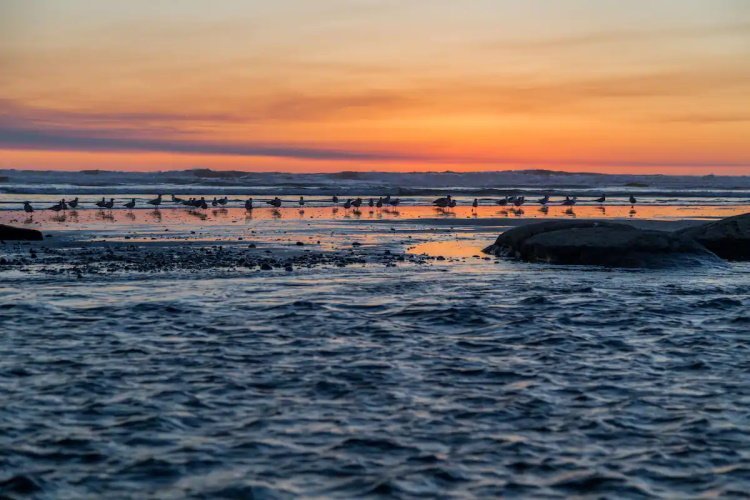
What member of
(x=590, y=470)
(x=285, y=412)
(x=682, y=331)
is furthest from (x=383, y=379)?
(x=682, y=331)

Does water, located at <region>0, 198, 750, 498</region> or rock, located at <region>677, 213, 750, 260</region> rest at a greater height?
rock, located at <region>677, 213, 750, 260</region>

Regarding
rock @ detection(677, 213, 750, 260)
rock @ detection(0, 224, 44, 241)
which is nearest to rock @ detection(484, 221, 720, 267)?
rock @ detection(677, 213, 750, 260)

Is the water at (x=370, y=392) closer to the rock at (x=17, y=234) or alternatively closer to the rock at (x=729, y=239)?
the rock at (x=729, y=239)

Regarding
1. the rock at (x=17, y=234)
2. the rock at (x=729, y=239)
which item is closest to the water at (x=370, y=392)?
the rock at (x=729, y=239)

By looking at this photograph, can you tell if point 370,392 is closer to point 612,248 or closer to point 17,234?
point 612,248

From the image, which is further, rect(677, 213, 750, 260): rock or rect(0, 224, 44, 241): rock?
rect(0, 224, 44, 241): rock

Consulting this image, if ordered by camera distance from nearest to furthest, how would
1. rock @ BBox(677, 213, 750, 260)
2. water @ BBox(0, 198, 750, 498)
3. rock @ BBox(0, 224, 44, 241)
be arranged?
water @ BBox(0, 198, 750, 498)
rock @ BBox(677, 213, 750, 260)
rock @ BBox(0, 224, 44, 241)

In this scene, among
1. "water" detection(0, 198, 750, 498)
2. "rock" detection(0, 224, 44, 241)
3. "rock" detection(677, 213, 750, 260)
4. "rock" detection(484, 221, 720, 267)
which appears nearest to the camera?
"water" detection(0, 198, 750, 498)

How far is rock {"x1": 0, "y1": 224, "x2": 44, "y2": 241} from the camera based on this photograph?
25.7 metres

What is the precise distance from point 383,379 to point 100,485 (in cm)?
353

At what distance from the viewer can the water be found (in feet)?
20.8

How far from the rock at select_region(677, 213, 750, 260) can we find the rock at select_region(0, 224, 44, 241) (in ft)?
60.5

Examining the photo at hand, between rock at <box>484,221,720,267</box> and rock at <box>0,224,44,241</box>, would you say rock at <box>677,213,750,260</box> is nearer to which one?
rock at <box>484,221,720,267</box>

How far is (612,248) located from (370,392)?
1354 centimetres
